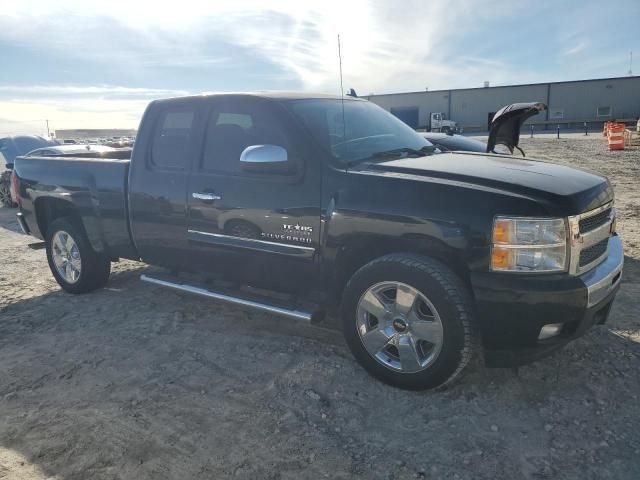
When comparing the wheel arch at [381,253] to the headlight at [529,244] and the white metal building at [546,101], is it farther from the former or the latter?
the white metal building at [546,101]

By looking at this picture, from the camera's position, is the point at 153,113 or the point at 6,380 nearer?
the point at 6,380

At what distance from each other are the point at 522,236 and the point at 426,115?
5632 centimetres

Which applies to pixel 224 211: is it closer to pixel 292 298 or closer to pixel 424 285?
pixel 292 298

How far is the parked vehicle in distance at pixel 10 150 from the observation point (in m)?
12.0

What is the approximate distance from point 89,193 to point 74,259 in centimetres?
87

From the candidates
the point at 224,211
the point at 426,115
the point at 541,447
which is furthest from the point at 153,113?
the point at 426,115

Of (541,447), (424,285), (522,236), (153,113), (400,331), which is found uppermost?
(153,113)

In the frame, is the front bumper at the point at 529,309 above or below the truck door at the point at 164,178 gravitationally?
below

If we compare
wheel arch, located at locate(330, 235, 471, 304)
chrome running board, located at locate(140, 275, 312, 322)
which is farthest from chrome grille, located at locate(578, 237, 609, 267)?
chrome running board, located at locate(140, 275, 312, 322)

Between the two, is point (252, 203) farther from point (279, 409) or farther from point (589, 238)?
point (589, 238)

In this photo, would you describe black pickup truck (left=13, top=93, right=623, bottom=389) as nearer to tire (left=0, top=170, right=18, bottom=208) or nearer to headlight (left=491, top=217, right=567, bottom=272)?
headlight (left=491, top=217, right=567, bottom=272)

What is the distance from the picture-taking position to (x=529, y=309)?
8.91 feet

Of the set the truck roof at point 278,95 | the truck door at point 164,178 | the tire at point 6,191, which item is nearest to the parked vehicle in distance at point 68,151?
the truck door at point 164,178

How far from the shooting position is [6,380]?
139 inches
